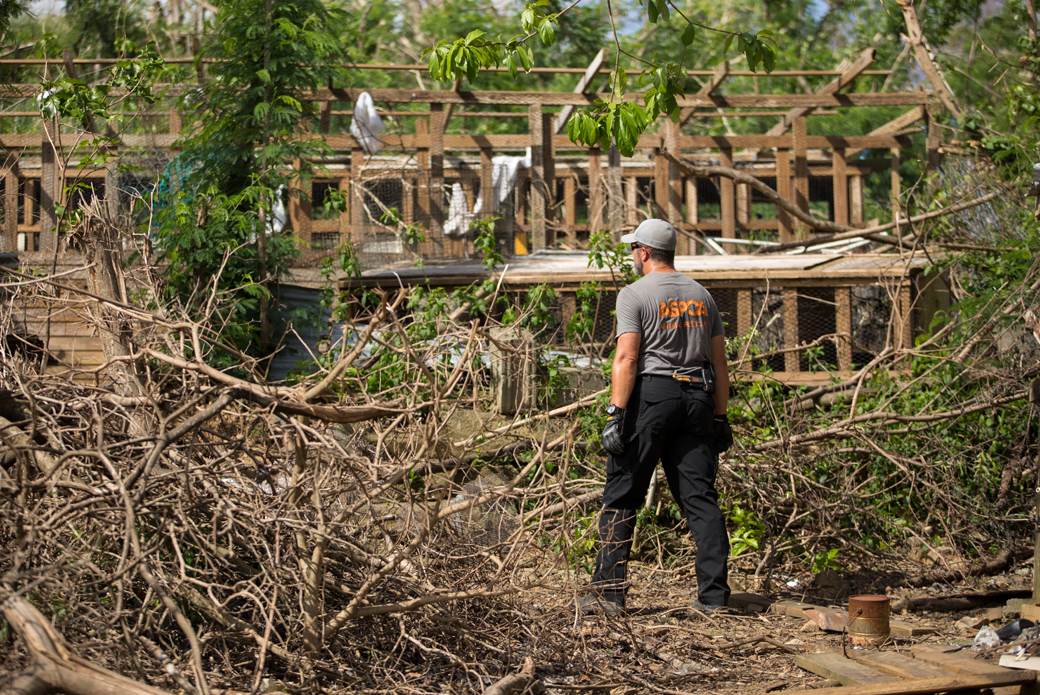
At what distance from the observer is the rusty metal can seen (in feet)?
13.2

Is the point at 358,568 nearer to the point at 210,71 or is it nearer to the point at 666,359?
the point at 666,359

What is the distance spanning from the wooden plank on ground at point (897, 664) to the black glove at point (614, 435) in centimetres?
137

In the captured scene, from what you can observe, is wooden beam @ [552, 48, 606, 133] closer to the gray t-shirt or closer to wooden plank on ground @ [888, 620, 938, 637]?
the gray t-shirt

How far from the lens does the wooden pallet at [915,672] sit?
3.21 meters

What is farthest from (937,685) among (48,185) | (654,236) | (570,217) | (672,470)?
(48,185)

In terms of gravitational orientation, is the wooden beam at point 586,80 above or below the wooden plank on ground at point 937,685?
above

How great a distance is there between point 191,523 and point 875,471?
464 cm

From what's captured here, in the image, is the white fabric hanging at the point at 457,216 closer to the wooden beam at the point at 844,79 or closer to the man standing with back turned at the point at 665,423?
the wooden beam at the point at 844,79

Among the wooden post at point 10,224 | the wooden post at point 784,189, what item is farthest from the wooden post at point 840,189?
the wooden post at point 10,224

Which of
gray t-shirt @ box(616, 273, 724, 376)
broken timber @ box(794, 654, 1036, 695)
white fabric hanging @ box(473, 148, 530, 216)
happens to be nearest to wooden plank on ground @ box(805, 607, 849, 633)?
broken timber @ box(794, 654, 1036, 695)

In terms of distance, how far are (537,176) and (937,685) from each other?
701 centimetres

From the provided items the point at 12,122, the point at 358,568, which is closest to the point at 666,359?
the point at 358,568

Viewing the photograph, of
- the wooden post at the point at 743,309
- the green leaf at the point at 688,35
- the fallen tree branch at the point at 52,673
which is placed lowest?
the fallen tree branch at the point at 52,673

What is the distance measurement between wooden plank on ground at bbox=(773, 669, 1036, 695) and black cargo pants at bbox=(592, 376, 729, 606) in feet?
3.63
